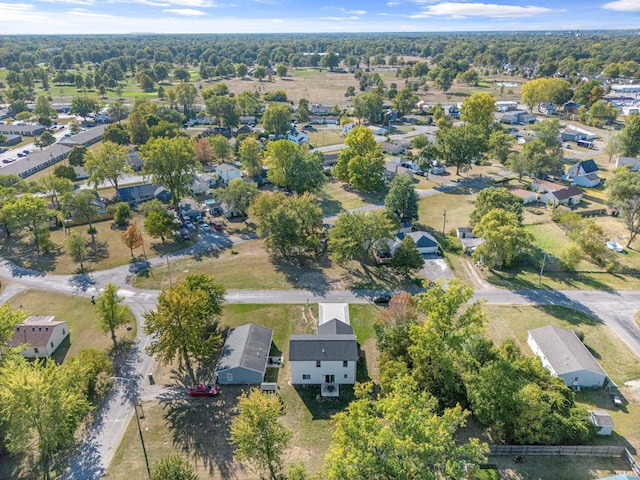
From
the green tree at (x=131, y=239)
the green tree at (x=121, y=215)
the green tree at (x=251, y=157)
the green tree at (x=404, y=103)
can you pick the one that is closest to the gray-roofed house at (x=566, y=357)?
the green tree at (x=131, y=239)

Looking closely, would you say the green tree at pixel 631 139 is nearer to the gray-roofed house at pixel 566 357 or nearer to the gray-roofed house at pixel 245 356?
the gray-roofed house at pixel 566 357

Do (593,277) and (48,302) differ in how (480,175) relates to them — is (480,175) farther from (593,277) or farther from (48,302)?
(48,302)

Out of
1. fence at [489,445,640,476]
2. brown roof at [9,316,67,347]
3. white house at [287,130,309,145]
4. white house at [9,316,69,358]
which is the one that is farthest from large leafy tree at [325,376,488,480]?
white house at [287,130,309,145]

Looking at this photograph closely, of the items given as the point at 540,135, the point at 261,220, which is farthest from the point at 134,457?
the point at 540,135

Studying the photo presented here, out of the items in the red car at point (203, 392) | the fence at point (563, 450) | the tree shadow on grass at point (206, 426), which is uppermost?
the fence at point (563, 450)

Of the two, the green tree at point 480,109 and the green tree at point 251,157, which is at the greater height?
the green tree at point 480,109

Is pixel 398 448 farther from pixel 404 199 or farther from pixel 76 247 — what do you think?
pixel 76 247
